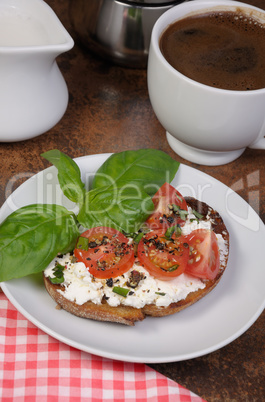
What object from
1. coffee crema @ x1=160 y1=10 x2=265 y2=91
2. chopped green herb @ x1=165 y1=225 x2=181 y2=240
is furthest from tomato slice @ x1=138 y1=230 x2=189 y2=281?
coffee crema @ x1=160 y1=10 x2=265 y2=91

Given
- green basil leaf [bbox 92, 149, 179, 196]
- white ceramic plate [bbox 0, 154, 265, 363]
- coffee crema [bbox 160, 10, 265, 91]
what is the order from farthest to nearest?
coffee crema [bbox 160, 10, 265, 91] → green basil leaf [bbox 92, 149, 179, 196] → white ceramic plate [bbox 0, 154, 265, 363]

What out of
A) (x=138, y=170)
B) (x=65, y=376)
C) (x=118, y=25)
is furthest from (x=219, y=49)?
(x=65, y=376)

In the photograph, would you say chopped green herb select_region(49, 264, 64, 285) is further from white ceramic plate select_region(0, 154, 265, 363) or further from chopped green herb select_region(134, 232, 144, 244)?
chopped green herb select_region(134, 232, 144, 244)

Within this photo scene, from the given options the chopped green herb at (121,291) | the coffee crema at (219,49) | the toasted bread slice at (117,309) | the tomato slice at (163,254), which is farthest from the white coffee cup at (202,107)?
the chopped green herb at (121,291)

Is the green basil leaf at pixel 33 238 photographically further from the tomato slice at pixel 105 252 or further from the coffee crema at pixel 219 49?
the coffee crema at pixel 219 49

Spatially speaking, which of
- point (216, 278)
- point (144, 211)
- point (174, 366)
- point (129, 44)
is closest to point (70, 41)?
point (129, 44)

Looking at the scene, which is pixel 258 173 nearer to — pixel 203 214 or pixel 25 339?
pixel 203 214

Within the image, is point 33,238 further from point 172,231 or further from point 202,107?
point 202,107
